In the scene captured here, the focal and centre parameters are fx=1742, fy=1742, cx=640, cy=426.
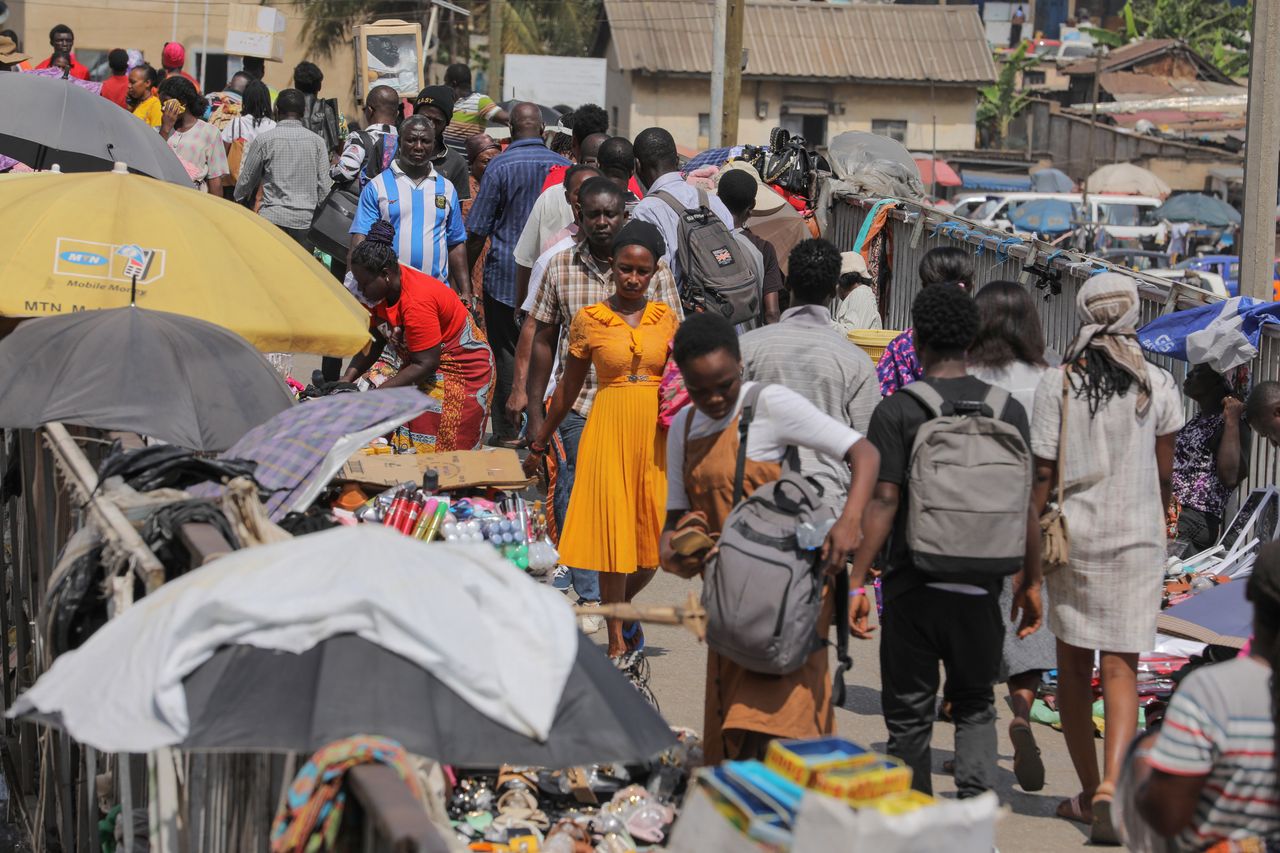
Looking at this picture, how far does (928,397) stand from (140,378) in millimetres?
2369

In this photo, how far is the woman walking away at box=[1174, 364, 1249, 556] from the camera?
854cm

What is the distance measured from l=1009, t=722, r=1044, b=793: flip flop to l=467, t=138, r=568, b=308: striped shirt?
5.20 meters

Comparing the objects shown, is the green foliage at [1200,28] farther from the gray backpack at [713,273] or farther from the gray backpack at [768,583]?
the gray backpack at [768,583]

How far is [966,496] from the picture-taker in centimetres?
500

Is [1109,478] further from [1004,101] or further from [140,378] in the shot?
[1004,101]

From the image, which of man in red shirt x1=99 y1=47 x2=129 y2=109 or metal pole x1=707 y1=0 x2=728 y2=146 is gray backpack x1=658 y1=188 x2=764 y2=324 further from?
metal pole x1=707 y1=0 x2=728 y2=146

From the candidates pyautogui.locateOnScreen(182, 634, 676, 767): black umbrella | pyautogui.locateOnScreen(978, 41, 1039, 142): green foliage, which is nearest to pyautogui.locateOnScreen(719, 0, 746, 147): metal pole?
pyautogui.locateOnScreen(182, 634, 676, 767): black umbrella

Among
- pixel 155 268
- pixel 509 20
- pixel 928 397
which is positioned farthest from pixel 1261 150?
pixel 509 20

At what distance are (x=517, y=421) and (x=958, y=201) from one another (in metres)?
36.3

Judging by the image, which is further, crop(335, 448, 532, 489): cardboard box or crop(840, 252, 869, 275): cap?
crop(840, 252, 869, 275): cap

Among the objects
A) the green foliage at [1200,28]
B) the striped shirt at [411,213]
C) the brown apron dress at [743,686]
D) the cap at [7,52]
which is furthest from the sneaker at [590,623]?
the green foliage at [1200,28]

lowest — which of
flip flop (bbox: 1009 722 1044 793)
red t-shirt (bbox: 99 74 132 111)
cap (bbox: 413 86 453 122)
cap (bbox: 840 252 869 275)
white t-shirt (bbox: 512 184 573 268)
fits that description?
flip flop (bbox: 1009 722 1044 793)

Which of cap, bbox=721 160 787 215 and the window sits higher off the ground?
the window

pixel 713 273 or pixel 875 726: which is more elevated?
pixel 713 273
